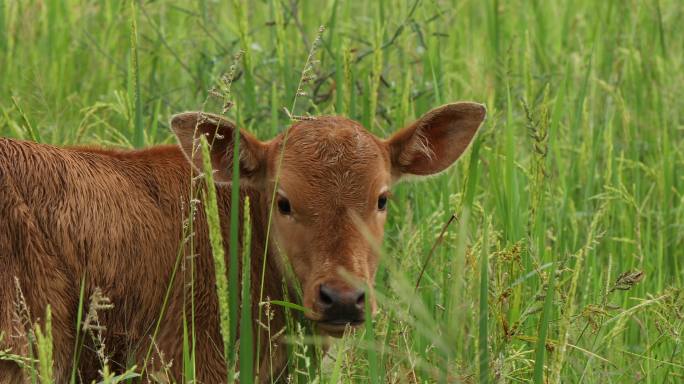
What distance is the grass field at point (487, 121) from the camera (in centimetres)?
452

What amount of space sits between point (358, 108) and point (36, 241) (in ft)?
10.4

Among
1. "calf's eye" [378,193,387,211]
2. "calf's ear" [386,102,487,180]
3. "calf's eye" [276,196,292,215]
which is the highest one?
"calf's ear" [386,102,487,180]

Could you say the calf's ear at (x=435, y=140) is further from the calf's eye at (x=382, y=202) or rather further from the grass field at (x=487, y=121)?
the calf's eye at (x=382, y=202)

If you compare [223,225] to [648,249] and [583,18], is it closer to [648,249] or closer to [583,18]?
[648,249]

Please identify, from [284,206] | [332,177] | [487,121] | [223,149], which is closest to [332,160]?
[332,177]

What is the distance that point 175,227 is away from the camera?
4.63m

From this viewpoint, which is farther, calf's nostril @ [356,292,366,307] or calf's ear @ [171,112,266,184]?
calf's ear @ [171,112,266,184]

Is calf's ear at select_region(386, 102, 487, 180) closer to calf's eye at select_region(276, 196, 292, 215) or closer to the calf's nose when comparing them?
calf's eye at select_region(276, 196, 292, 215)

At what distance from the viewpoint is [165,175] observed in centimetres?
474

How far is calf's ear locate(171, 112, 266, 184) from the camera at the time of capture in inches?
183

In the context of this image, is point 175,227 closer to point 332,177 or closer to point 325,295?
point 332,177

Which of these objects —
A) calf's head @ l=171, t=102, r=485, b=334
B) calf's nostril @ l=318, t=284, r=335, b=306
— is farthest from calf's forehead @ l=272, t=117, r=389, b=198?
calf's nostril @ l=318, t=284, r=335, b=306

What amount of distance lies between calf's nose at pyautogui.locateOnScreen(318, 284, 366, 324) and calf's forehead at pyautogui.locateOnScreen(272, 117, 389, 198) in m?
0.49

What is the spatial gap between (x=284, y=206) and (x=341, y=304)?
0.65 meters
